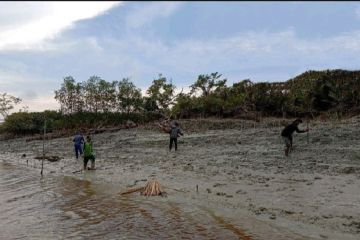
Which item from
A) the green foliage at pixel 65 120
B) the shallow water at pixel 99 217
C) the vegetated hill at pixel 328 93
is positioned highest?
the vegetated hill at pixel 328 93

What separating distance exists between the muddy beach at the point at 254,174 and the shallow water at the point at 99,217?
306 mm

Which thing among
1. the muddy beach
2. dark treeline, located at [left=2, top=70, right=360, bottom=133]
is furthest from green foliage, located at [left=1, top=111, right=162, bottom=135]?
the muddy beach

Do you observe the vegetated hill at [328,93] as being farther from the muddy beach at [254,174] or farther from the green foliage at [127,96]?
the green foliage at [127,96]

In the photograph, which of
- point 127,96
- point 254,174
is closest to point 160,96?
point 127,96

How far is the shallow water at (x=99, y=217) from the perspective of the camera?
9.82 m

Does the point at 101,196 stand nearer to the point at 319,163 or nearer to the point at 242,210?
the point at 242,210

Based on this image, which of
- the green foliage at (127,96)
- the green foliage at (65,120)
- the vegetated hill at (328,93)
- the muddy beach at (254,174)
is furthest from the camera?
the green foliage at (127,96)

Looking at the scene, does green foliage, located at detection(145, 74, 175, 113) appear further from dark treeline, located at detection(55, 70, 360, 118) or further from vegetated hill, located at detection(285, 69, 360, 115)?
vegetated hill, located at detection(285, 69, 360, 115)

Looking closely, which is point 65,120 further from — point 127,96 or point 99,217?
point 99,217

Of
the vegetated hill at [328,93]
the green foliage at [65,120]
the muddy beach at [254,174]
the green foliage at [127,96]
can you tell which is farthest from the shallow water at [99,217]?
the green foliage at [127,96]

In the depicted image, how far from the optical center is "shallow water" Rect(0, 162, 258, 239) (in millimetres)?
9820

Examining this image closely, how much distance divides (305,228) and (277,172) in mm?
5614

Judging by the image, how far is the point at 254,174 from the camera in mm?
14922

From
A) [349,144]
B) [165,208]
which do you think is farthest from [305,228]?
[349,144]
